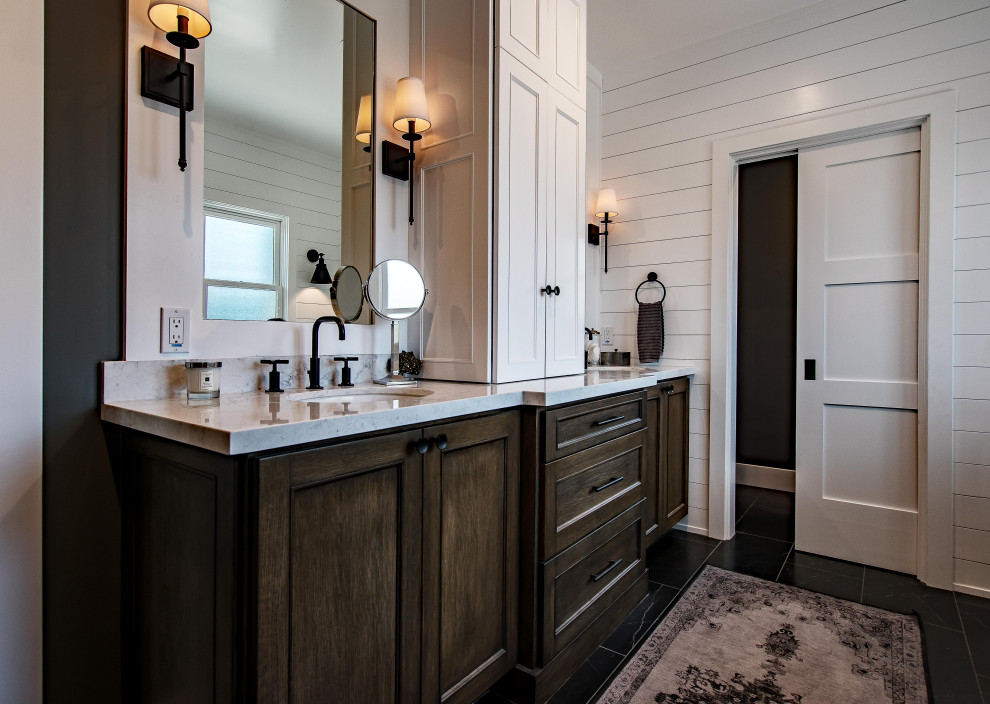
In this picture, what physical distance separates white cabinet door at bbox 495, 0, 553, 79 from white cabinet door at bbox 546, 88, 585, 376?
15 centimetres

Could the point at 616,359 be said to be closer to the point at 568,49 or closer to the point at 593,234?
the point at 593,234

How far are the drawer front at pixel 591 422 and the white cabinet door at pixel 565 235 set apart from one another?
0.37 meters

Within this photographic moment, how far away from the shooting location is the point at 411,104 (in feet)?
6.27

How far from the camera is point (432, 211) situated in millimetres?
2084

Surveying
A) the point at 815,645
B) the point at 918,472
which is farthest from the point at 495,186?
the point at 918,472

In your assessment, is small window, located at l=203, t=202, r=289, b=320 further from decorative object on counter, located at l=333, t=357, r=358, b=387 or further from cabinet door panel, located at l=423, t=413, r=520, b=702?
cabinet door panel, located at l=423, t=413, r=520, b=702

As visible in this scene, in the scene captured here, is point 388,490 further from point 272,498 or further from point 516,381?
point 516,381

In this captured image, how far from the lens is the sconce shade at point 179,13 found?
1.33 metres

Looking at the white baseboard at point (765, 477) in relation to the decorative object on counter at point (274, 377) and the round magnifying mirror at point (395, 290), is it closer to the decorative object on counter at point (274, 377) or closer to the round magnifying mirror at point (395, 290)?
the round magnifying mirror at point (395, 290)

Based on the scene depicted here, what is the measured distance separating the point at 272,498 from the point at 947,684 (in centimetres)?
218

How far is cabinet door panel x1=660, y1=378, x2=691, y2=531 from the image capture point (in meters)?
2.64

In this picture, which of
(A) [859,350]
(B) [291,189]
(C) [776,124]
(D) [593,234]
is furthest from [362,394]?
(C) [776,124]

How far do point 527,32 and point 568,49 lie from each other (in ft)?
1.16

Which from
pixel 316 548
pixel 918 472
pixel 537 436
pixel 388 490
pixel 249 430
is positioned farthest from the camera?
pixel 918 472
